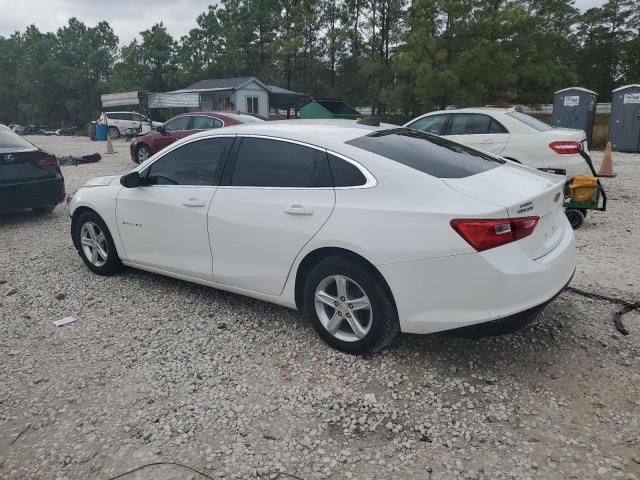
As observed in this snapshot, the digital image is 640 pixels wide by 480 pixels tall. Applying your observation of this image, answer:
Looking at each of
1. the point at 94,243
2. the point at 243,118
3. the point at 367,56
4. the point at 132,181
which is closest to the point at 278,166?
the point at 132,181

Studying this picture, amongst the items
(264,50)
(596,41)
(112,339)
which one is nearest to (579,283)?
(112,339)

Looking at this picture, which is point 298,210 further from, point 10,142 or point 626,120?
point 626,120

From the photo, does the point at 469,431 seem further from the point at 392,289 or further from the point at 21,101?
the point at 21,101

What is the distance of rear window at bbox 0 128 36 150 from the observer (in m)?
7.09

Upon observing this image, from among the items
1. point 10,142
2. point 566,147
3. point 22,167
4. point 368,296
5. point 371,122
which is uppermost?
point 371,122

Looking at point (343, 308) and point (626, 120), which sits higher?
point (626, 120)

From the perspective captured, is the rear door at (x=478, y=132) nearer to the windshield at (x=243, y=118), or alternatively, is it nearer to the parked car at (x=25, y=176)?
the windshield at (x=243, y=118)

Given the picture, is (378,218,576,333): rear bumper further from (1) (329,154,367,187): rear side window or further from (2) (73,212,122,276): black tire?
(2) (73,212,122,276): black tire

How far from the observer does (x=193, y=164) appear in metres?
4.22

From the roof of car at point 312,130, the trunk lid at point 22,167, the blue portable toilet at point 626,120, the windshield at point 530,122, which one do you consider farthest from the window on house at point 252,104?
the roof of car at point 312,130

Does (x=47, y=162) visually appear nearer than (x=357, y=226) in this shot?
No

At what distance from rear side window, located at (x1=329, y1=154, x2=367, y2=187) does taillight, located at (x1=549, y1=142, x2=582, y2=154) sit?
5.68 metres

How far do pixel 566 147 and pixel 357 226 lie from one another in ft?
19.6

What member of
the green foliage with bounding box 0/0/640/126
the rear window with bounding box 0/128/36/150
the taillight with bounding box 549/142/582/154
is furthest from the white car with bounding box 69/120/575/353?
the green foliage with bounding box 0/0/640/126
